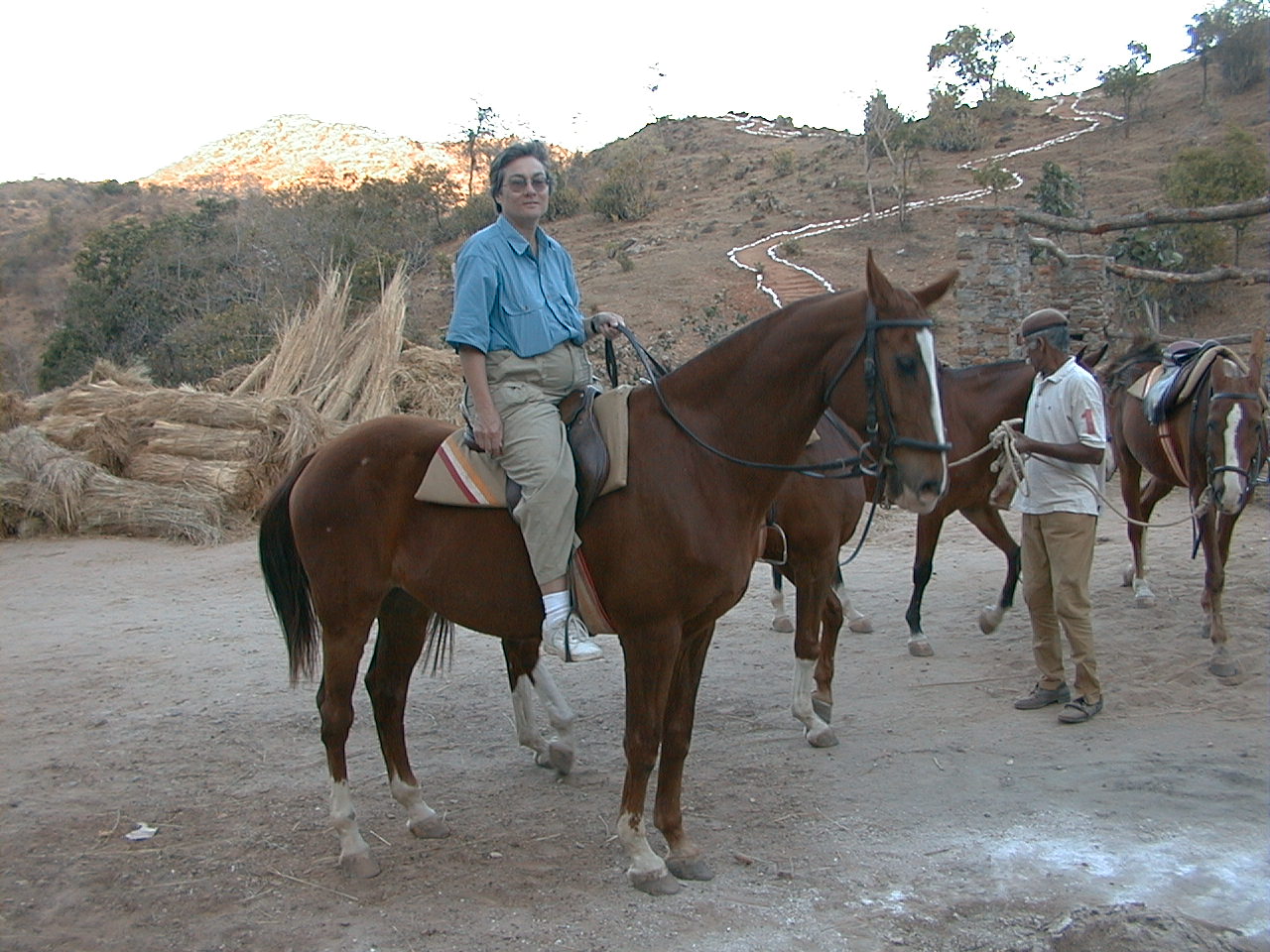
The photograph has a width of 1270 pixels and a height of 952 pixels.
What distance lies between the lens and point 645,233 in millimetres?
39094

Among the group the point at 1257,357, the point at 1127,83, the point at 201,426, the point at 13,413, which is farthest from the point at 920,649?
the point at 1127,83

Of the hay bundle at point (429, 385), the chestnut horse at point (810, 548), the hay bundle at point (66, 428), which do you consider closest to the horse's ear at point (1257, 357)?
the chestnut horse at point (810, 548)

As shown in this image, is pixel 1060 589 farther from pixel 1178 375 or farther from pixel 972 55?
pixel 972 55

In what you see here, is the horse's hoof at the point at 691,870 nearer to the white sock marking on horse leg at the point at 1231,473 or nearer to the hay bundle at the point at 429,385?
the white sock marking on horse leg at the point at 1231,473

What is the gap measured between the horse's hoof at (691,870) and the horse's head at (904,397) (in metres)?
1.59

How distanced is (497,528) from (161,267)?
25.2 metres

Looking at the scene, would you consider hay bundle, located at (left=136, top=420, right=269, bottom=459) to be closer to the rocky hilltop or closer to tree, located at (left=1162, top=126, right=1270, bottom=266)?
tree, located at (left=1162, top=126, right=1270, bottom=266)

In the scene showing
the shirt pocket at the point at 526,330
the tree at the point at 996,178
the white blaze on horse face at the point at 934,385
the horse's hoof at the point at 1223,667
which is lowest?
the horse's hoof at the point at 1223,667

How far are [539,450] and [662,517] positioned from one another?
490 millimetres

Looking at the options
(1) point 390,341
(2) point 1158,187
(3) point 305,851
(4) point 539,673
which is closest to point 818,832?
(4) point 539,673

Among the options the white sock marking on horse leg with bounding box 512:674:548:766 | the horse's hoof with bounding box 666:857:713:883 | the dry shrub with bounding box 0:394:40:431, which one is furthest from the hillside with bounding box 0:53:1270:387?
the horse's hoof with bounding box 666:857:713:883

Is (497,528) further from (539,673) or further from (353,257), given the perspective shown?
(353,257)

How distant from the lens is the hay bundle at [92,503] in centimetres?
Answer: 1161

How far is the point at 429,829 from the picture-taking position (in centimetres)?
416
